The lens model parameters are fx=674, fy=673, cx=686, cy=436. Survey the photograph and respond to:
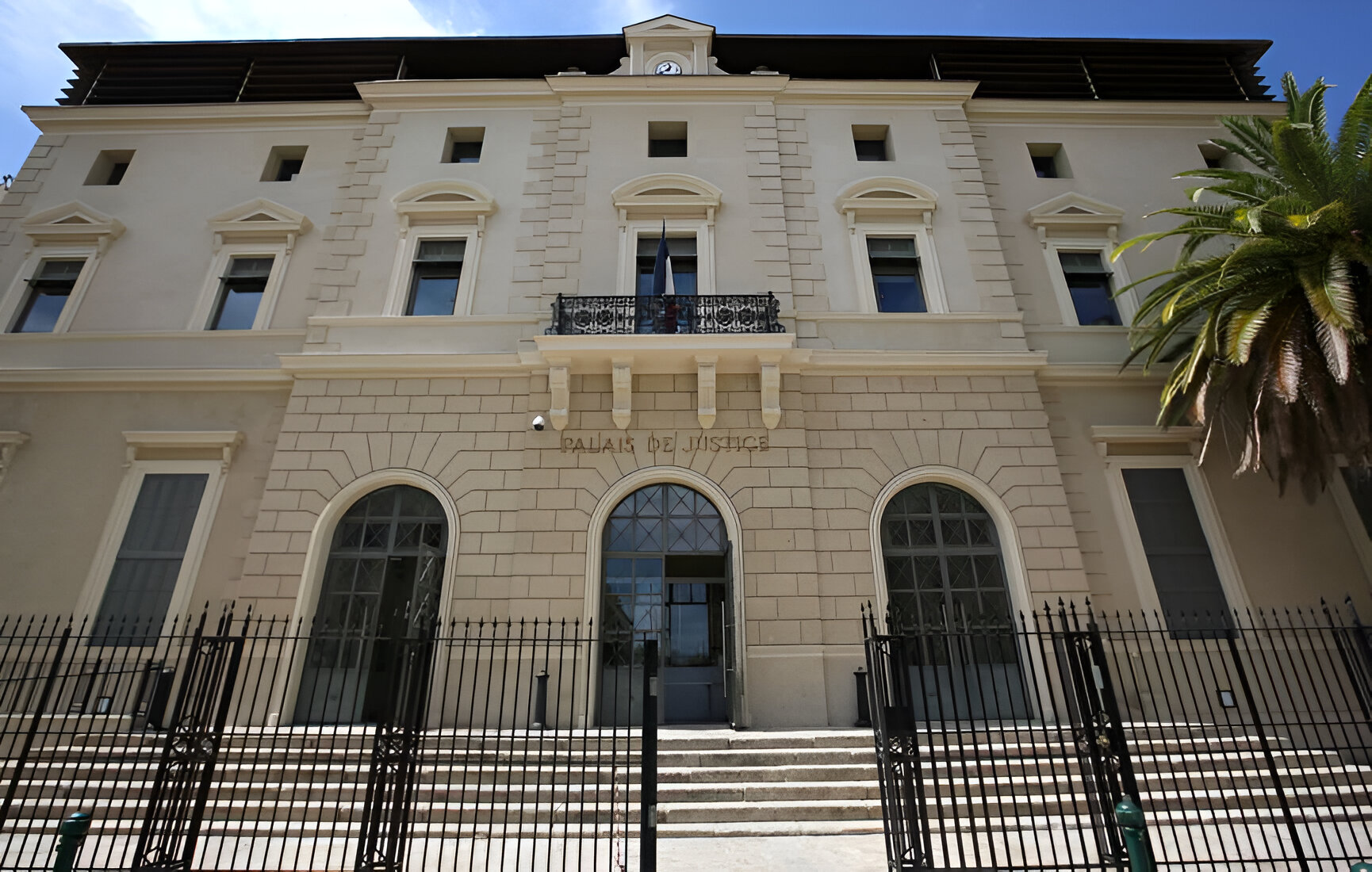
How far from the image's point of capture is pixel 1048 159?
1578 cm

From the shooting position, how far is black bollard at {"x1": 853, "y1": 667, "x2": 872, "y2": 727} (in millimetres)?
9688

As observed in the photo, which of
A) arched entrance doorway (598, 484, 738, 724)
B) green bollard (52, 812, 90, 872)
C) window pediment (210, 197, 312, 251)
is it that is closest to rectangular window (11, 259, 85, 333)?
window pediment (210, 197, 312, 251)

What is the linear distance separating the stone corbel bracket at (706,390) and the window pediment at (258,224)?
929 centimetres

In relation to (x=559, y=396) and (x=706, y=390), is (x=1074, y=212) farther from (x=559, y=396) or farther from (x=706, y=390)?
(x=559, y=396)

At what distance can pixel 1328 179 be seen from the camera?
10242mm

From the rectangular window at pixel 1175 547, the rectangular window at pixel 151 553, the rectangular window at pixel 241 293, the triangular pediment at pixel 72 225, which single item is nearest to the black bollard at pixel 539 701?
the rectangular window at pixel 151 553

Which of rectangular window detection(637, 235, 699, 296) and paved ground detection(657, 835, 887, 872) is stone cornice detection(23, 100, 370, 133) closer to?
rectangular window detection(637, 235, 699, 296)

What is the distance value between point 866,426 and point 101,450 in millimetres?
13743

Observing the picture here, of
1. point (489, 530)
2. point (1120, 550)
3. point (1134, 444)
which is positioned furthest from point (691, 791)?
point (1134, 444)

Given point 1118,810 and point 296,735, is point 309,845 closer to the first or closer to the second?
point 296,735

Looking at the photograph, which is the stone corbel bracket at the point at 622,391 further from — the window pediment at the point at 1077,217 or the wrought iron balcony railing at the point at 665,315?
the window pediment at the point at 1077,217

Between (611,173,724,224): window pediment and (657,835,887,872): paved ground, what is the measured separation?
428 inches

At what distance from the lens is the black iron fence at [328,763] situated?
572cm

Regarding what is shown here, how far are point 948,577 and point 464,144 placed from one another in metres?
13.8
